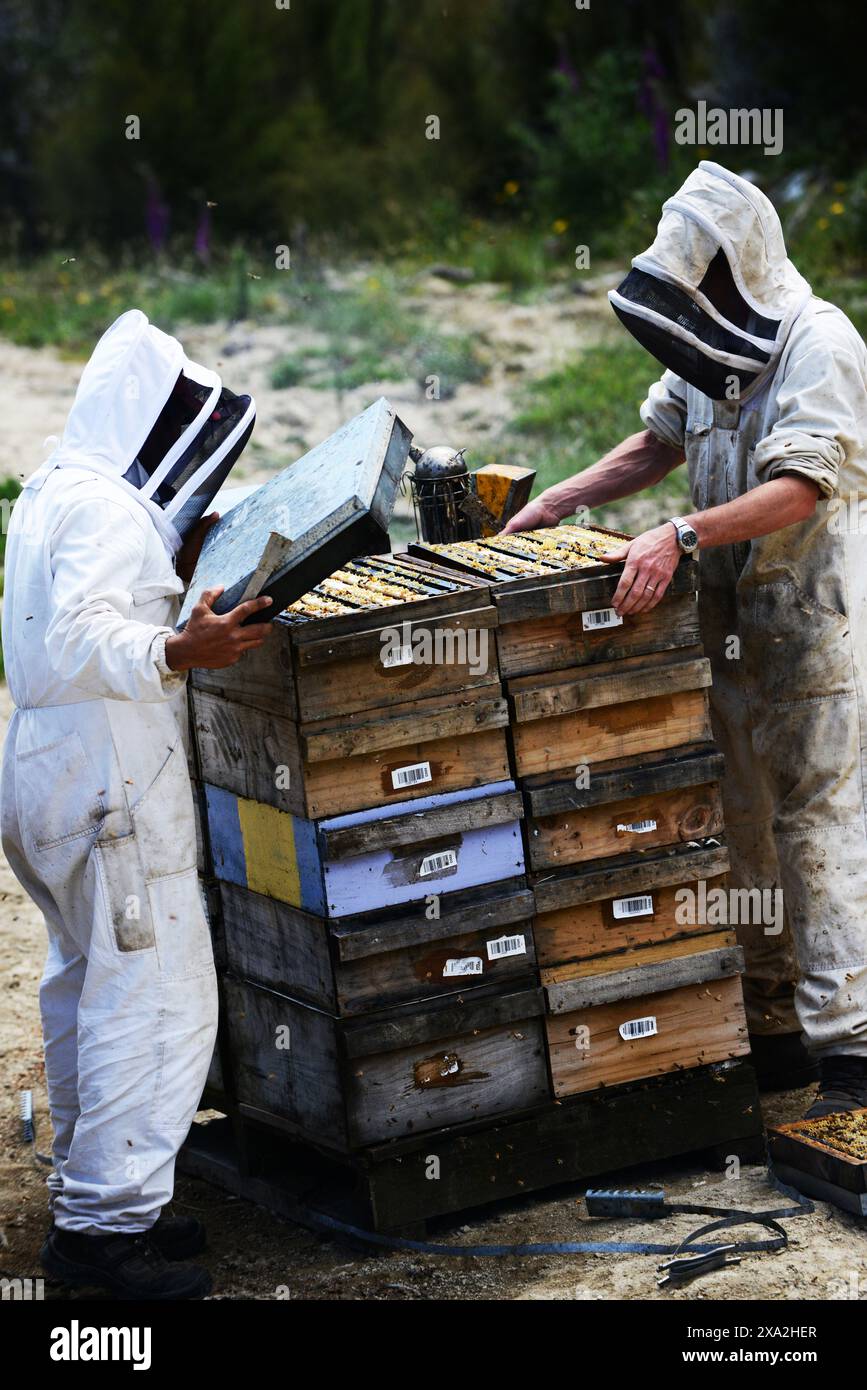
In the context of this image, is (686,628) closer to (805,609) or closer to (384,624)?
(805,609)

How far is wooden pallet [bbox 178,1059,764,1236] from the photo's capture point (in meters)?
4.00

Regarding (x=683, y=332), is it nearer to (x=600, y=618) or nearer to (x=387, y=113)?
(x=600, y=618)

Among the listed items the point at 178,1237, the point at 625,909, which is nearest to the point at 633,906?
the point at 625,909

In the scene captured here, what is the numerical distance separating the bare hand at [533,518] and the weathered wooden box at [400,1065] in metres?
1.48

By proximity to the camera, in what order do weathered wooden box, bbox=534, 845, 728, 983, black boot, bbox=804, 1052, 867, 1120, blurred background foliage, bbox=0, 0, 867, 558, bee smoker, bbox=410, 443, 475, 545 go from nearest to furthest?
weathered wooden box, bbox=534, 845, 728, 983
black boot, bbox=804, 1052, 867, 1120
bee smoker, bbox=410, 443, 475, 545
blurred background foliage, bbox=0, 0, 867, 558

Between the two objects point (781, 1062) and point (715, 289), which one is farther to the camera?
point (781, 1062)

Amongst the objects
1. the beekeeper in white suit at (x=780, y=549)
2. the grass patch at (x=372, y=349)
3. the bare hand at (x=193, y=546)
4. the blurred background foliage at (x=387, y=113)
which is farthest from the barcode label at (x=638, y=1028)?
the blurred background foliage at (x=387, y=113)

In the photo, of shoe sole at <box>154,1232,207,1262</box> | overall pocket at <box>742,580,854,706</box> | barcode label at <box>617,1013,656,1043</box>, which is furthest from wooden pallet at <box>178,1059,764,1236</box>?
overall pocket at <box>742,580,854,706</box>

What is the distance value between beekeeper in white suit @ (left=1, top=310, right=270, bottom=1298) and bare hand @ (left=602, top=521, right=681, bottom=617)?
3.20 feet

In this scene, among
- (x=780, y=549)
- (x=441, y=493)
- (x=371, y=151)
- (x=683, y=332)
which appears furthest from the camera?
(x=371, y=151)

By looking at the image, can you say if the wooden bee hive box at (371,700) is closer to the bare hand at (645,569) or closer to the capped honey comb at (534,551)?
the capped honey comb at (534,551)

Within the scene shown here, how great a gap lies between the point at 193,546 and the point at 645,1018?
1.66 meters

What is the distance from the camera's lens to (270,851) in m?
4.06

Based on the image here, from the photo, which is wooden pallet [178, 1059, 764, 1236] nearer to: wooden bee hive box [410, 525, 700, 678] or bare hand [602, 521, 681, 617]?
wooden bee hive box [410, 525, 700, 678]
